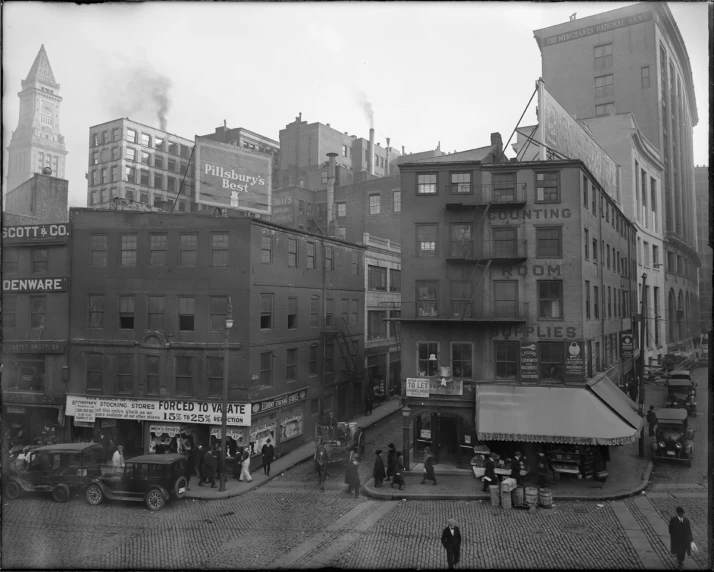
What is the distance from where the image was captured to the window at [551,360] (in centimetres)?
2294

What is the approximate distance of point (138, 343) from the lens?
24750 millimetres

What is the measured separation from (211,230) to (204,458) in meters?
9.74

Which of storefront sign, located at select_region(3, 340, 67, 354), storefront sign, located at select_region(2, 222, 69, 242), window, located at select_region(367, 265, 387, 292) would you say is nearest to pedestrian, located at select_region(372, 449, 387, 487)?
storefront sign, located at select_region(3, 340, 67, 354)

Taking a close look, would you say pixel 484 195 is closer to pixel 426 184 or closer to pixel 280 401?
pixel 426 184

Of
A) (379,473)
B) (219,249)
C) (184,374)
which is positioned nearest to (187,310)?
(184,374)

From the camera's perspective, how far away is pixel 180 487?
1909cm

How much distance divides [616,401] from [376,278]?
62.4 ft

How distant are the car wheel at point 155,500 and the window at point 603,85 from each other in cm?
5500

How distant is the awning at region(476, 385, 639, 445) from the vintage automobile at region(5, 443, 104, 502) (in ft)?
45.8

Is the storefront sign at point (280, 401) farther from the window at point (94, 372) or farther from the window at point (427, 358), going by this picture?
the window at point (94, 372)

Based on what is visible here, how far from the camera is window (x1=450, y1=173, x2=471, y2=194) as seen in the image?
947 inches

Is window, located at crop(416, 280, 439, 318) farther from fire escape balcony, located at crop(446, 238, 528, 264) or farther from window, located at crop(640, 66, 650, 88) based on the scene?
window, located at crop(640, 66, 650, 88)

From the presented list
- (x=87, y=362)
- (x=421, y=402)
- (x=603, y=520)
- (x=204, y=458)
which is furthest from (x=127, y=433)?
(x=603, y=520)

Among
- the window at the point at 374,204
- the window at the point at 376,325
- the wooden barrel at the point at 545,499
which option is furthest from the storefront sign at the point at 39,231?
the window at the point at 374,204
